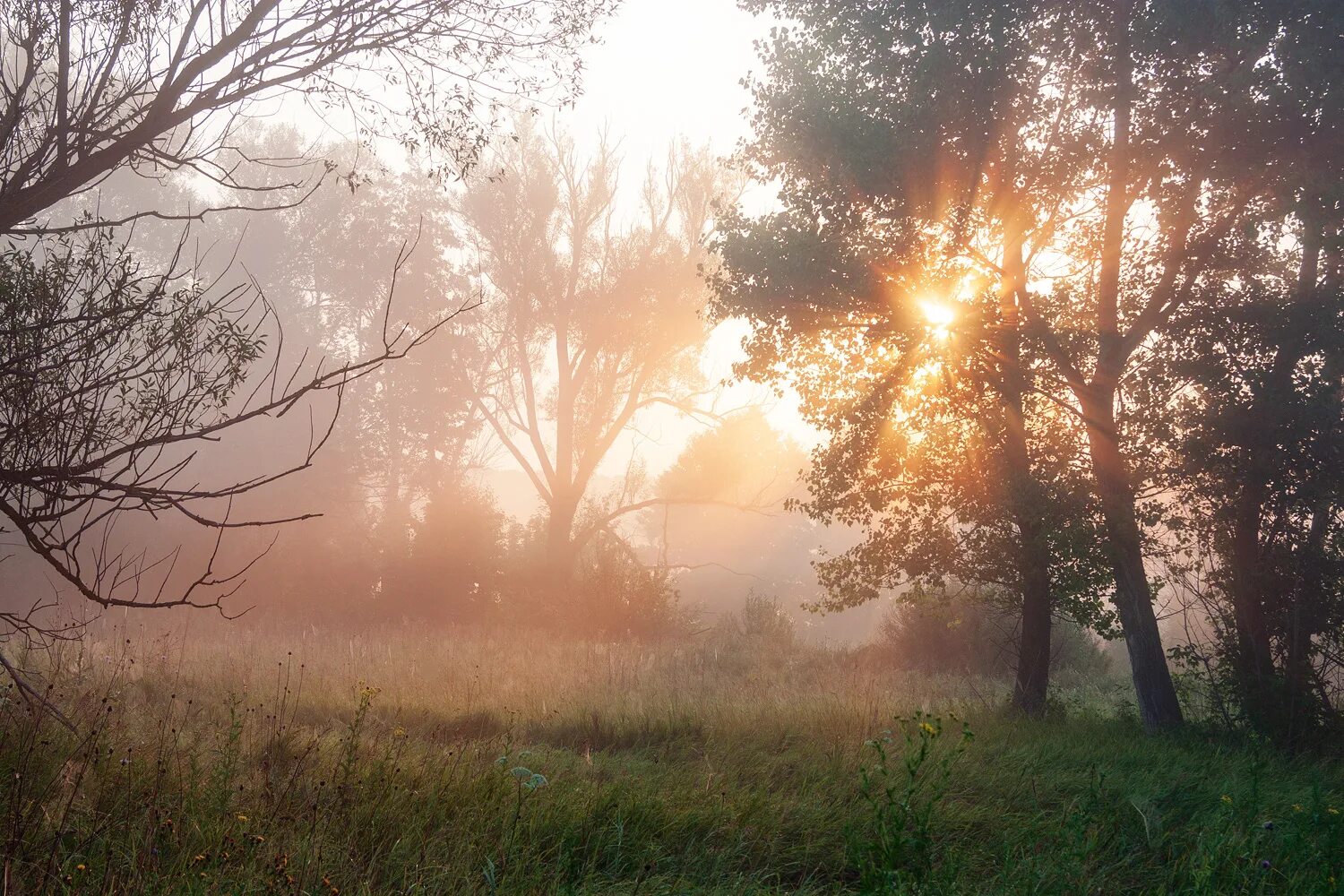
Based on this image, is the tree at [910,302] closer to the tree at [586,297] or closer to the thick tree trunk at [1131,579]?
the thick tree trunk at [1131,579]

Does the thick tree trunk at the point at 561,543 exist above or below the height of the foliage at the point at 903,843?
above

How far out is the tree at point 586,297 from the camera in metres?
26.5

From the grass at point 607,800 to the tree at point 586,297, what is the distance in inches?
675

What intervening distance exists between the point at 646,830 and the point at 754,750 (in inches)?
106

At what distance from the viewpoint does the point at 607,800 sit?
211 inches

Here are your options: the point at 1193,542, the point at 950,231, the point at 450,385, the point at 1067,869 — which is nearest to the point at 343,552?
the point at 450,385

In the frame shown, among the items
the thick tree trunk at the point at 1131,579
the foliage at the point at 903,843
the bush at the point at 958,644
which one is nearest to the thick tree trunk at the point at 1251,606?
the thick tree trunk at the point at 1131,579

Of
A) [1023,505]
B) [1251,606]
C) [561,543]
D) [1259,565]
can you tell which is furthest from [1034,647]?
[561,543]

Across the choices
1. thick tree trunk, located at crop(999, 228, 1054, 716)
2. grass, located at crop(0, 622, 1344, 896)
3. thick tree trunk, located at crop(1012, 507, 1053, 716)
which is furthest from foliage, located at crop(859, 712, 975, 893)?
thick tree trunk, located at crop(1012, 507, 1053, 716)

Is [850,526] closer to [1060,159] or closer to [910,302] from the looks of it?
[910,302]

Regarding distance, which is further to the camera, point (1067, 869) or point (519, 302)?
point (519, 302)

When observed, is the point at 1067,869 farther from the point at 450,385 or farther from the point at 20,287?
the point at 450,385

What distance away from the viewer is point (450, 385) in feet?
98.7

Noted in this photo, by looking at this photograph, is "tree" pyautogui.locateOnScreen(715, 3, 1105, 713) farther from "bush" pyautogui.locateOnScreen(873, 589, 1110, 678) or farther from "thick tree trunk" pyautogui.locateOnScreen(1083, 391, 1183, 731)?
"bush" pyautogui.locateOnScreen(873, 589, 1110, 678)
